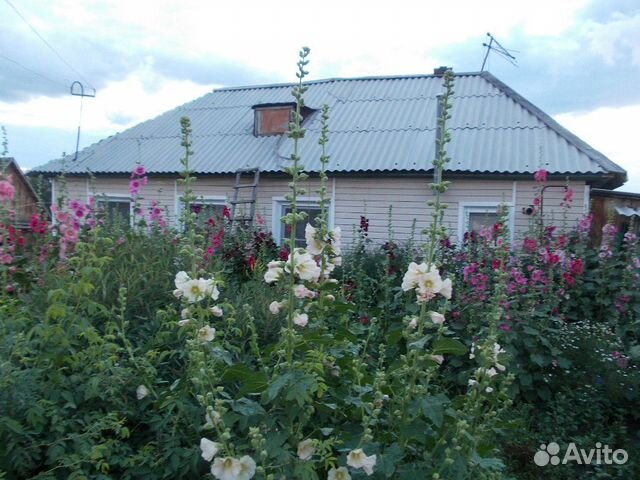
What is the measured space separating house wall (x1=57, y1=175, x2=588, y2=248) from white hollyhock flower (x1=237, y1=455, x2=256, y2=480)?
21.4 ft

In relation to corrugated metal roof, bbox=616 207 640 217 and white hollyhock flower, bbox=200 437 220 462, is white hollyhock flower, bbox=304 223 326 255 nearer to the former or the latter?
white hollyhock flower, bbox=200 437 220 462

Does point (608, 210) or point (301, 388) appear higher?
point (608, 210)

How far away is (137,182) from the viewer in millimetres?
5105

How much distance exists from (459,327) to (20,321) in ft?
10.3

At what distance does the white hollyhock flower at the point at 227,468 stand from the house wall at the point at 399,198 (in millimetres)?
6509

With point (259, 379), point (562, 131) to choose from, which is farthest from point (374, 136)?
point (259, 379)

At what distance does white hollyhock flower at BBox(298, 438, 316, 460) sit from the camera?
1782 mm

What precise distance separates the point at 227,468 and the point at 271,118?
10.4 meters

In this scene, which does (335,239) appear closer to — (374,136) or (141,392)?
(141,392)

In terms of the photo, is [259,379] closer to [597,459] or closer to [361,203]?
[597,459]

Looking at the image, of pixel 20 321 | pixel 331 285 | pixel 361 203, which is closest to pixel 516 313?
pixel 331 285

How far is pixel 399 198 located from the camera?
30.7 feet
